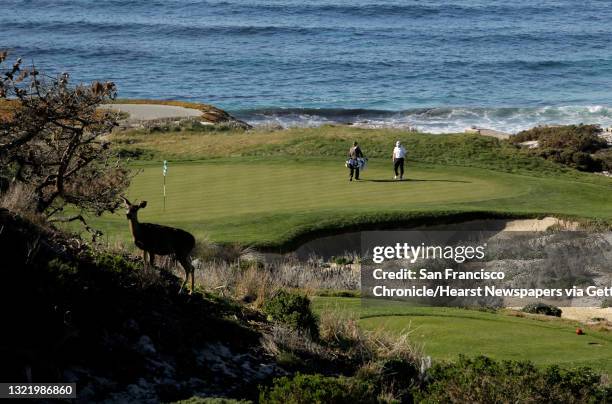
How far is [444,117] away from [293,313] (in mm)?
47750

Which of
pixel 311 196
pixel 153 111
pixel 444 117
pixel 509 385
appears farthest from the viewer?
pixel 444 117

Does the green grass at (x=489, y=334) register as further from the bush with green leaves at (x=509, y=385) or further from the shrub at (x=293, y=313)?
the bush with green leaves at (x=509, y=385)

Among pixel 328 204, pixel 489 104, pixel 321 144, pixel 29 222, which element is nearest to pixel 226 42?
pixel 489 104

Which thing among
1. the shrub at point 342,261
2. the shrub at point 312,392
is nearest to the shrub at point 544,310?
the shrub at point 342,261

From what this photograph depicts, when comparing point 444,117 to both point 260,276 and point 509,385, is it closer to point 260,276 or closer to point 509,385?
point 260,276

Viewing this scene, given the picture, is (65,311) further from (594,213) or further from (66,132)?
(594,213)

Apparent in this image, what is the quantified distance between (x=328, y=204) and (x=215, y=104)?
3898 centimetres

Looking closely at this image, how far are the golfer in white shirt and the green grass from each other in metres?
10.9

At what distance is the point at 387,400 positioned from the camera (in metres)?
12.1

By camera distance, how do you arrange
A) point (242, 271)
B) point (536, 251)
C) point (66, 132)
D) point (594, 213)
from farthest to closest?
point (594, 213), point (536, 251), point (242, 271), point (66, 132)

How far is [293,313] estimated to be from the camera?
13555mm

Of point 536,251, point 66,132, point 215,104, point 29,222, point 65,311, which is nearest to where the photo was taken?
point 65,311

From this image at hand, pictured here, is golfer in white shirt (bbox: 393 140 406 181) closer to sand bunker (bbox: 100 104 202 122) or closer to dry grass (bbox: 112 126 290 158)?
dry grass (bbox: 112 126 290 158)

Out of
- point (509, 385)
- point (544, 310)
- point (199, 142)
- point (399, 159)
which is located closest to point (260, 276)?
point (544, 310)
